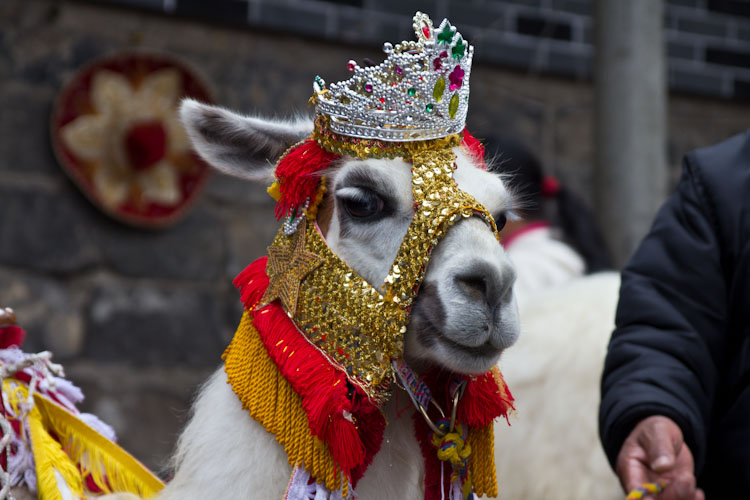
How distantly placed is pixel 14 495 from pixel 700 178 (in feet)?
6.19

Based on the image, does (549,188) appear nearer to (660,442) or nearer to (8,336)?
(660,442)

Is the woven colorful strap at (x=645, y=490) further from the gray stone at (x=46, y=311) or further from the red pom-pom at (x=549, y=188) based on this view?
the gray stone at (x=46, y=311)

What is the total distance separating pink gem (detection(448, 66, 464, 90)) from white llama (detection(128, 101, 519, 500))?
0.15m

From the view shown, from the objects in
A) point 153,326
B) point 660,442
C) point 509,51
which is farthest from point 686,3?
point 660,442

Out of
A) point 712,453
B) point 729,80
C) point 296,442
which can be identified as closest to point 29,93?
point 296,442

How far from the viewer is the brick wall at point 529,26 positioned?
16.7 ft

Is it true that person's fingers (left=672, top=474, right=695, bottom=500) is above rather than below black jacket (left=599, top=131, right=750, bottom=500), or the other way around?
below

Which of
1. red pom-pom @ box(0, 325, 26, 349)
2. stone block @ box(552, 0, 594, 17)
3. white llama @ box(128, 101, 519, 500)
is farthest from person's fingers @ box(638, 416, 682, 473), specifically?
stone block @ box(552, 0, 594, 17)

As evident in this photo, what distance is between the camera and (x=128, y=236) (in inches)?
189

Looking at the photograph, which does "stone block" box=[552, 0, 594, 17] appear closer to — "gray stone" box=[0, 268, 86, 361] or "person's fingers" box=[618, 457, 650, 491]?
"gray stone" box=[0, 268, 86, 361]

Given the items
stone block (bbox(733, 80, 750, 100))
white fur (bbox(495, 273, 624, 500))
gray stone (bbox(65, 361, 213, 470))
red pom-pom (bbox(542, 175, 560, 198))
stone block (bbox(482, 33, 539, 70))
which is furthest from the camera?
stone block (bbox(733, 80, 750, 100))

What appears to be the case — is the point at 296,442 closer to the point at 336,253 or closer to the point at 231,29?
the point at 336,253

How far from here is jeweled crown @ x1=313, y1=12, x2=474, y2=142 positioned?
6.48ft

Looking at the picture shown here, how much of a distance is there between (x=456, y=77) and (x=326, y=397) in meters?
0.75
